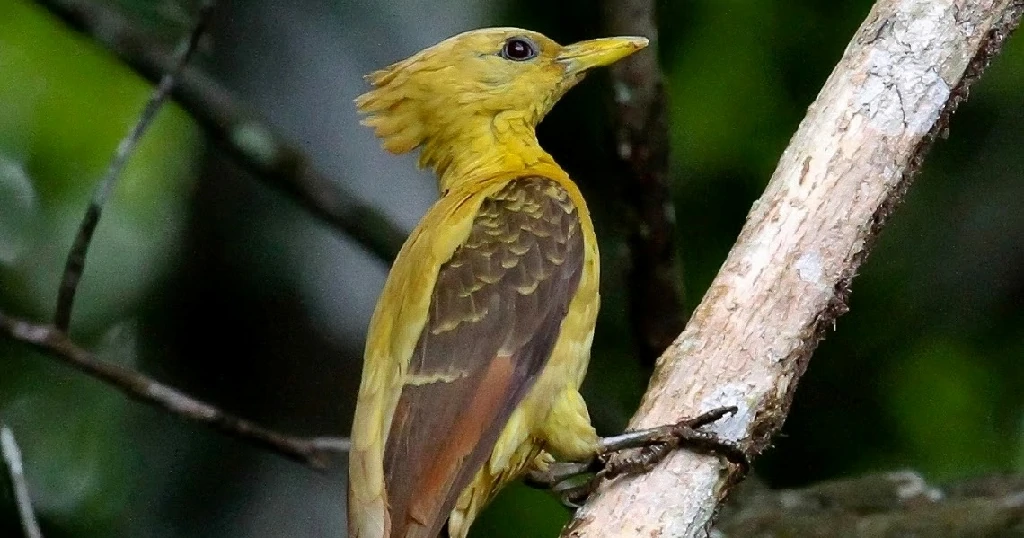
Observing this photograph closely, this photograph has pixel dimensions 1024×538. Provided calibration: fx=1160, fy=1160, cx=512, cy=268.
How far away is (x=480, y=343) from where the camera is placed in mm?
2330

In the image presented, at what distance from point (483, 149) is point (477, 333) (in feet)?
2.08

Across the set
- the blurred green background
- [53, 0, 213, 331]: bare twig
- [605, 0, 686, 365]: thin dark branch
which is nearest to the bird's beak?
[605, 0, 686, 365]: thin dark branch

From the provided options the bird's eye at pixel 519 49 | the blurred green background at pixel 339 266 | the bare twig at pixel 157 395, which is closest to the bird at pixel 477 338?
the bird's eye at pixel 519 49

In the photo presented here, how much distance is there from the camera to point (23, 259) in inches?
147

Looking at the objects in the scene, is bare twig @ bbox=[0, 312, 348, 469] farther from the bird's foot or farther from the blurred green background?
the blurred green background

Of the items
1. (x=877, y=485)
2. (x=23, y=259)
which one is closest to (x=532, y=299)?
(x=877, y=485)

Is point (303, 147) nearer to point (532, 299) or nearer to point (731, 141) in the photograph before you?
point (731, 141)

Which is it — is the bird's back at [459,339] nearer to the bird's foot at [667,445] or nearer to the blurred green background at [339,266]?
the bird's foot at [667,445]

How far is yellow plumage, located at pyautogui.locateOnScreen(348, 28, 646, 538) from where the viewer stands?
2.19m

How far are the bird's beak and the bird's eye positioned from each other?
71mm

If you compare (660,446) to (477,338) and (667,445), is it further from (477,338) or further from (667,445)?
(477,338)

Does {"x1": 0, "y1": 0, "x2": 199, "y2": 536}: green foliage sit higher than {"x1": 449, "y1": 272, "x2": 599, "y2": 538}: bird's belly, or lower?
lower

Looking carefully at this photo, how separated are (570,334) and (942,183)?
85.6 inches

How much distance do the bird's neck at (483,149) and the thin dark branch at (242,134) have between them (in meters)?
0.62
